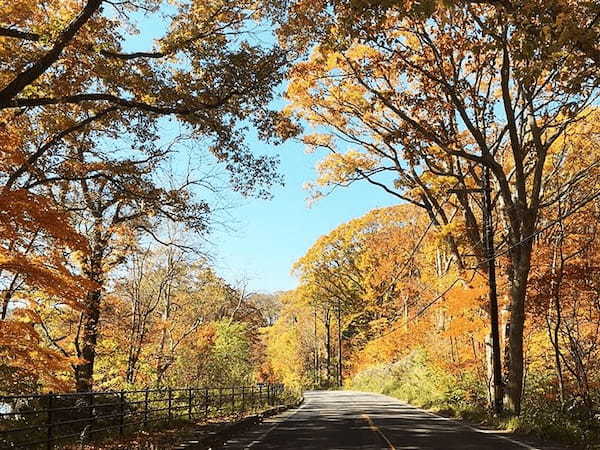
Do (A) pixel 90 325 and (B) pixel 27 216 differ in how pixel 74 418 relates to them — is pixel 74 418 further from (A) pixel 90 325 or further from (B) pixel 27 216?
(B) pixel 27 216

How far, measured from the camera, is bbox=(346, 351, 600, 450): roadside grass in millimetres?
11994

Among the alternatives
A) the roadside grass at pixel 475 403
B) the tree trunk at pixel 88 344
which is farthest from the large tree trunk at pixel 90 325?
the roadside grass at pixel 475 403

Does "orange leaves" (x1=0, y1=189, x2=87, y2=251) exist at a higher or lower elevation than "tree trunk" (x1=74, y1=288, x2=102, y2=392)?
higher

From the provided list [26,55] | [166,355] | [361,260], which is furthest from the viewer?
[361,260]

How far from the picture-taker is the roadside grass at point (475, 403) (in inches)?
472

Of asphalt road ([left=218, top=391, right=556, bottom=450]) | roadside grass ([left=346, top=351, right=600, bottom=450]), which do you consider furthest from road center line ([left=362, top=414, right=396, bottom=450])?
roadside grass ([left=346, top=351, right=600, bottom=450])

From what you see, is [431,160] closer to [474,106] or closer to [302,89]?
[474,106]

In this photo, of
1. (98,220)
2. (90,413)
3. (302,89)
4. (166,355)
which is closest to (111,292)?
(98,220)

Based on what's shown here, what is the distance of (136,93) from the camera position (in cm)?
1230

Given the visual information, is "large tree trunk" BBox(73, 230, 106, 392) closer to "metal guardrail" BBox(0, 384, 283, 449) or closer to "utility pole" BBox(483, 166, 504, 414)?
"metal guardrail" BBox(0, 384, 283, 449)

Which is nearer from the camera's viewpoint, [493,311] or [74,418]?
[74,418]

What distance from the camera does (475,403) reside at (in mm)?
22156

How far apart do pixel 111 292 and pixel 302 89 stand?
34.2 ft

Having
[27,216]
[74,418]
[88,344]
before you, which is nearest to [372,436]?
[74,418]
